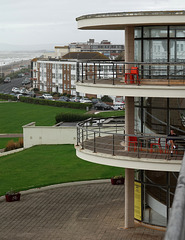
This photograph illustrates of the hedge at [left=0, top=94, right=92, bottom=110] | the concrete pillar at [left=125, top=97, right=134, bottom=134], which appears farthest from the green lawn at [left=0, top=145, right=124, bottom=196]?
the hedge at [left=0, top=94, right=92, bottom=110]

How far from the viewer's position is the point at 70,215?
19141 millimetres

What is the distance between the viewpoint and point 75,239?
1623 centimetres

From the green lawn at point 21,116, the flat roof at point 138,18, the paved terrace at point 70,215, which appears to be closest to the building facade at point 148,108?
the flat roof at point 138,18

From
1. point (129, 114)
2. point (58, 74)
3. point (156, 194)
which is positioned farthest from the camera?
point (58, 74)

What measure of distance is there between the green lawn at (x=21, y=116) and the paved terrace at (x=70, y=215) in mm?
39785

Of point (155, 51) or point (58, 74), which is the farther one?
point (58, 74)

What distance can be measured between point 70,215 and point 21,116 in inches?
2274

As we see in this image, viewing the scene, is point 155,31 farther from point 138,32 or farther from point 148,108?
point 148,108

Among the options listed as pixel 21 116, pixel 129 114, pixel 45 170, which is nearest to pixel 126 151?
pixel 129 114

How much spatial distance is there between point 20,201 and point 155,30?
→ 10.3 metres

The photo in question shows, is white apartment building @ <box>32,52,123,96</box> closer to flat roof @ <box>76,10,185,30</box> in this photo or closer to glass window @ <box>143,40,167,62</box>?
glass window @ <box>143,40,167,62</box>

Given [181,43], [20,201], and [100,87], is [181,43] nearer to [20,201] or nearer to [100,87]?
[100,87]

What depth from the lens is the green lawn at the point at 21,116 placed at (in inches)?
2569

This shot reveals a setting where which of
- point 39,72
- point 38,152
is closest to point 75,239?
point 38,152
